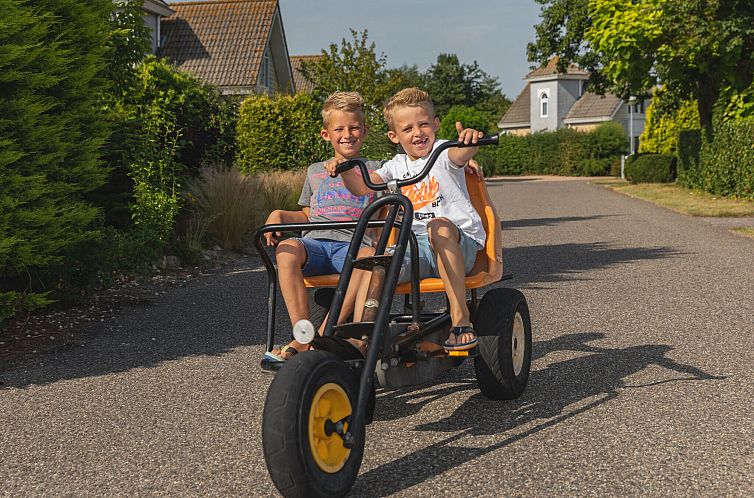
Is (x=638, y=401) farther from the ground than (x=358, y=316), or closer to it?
closer to it

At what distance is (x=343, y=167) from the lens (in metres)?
4.06

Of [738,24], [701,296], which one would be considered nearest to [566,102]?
[738,24]

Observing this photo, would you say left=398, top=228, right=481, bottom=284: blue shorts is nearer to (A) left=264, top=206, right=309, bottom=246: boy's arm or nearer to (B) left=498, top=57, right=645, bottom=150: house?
(A) left=264, top=206, right=309, bottom=246: boy's arm

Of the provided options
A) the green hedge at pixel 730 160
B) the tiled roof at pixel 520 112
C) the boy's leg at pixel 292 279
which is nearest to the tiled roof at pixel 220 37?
the green hedge at pixel 730 160

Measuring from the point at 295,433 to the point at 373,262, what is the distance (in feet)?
3.11

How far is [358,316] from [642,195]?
2473 cm

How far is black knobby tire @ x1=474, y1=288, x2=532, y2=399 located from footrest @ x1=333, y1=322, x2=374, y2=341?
901 mm

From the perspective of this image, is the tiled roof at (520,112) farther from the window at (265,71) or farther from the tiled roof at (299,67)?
the window at (265,71)

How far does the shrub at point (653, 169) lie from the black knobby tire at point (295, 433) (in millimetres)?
33778

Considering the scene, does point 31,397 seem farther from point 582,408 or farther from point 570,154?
point 570,154

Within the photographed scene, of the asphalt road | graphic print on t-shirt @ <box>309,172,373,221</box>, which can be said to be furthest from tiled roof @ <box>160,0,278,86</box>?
graphic print on t-shirt @ <box>309,172,373,221</box>

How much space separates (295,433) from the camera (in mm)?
3109

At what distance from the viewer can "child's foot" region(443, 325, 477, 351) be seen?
4199 mm

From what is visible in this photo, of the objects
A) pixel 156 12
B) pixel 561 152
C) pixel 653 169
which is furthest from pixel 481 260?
pixel 561 152
